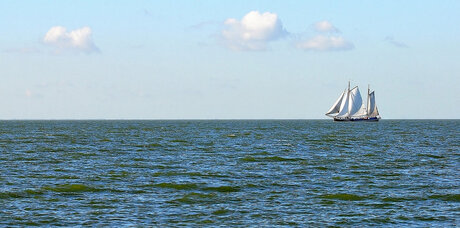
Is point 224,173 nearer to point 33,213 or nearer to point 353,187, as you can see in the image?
point 353,187

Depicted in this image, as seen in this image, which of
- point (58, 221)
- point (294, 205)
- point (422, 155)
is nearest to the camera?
point (58, 221)

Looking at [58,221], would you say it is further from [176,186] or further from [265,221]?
[176,186]

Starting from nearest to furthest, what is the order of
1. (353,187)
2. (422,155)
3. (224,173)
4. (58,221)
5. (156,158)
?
(58,221), (353,187), (224,173), (156,158), (422,155)

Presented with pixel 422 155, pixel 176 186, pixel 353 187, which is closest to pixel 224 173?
pixel 176 186

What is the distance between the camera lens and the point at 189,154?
59.6 metres

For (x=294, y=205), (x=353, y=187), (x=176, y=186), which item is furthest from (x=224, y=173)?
(x=294, y=205)

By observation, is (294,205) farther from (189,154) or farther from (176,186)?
(189,154)

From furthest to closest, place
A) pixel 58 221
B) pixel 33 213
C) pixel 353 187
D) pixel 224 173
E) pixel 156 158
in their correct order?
pixel 156 158 → pixel 224 173 → pixel 353 187 → pixel 33 213 → pixel 58 221

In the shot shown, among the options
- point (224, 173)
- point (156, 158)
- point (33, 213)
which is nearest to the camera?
point (33, 213)

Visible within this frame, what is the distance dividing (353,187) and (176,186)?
957 cm

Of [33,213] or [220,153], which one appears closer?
[33,213]

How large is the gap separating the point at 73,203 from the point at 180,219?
6320mm

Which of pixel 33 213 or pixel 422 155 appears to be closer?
pixel 33 213

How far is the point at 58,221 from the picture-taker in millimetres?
24688
